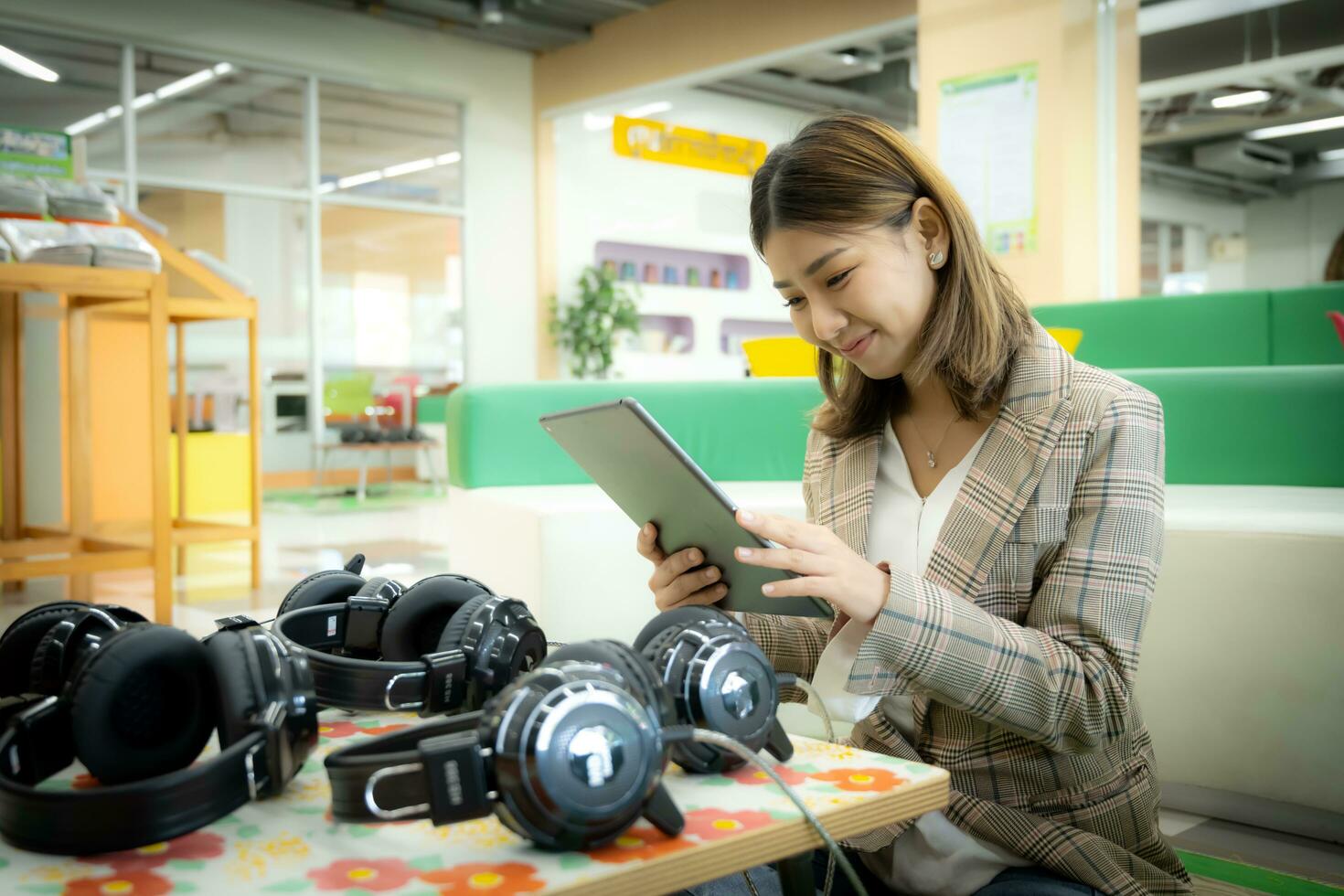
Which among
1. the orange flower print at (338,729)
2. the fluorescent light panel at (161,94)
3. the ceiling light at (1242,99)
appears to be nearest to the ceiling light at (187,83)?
the fluorescent light panel at (161,94)

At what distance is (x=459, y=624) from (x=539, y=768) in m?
0.28

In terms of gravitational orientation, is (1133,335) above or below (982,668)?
above

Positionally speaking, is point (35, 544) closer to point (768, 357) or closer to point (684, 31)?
point (768, 357)

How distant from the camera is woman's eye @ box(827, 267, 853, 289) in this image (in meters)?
1.00

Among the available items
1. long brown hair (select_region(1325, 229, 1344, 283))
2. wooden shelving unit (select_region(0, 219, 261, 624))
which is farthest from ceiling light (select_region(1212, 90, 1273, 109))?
wooden shelving unit (select_region(0, 219, 261, 624))

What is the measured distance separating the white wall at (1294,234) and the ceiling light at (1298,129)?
30cm

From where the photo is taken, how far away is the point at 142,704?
1.97ft

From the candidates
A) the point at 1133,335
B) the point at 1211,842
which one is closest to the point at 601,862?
the point at 1211,842

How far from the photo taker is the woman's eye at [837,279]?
3.28 feet

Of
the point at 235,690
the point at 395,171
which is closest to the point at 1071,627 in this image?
the point at 235,690

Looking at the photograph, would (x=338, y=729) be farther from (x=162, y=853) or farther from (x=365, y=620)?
(x=162, y=853)

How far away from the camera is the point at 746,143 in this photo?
11648mm

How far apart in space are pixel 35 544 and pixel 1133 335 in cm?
426

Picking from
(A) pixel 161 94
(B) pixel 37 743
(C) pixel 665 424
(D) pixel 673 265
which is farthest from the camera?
(D) pixel 673 265
